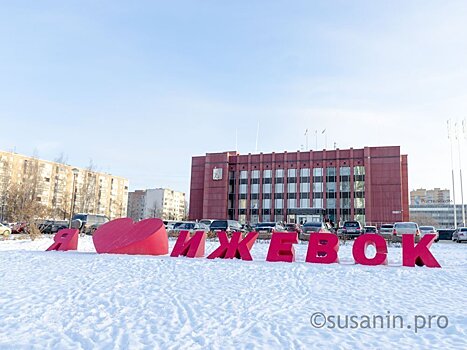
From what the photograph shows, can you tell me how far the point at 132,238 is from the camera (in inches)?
639

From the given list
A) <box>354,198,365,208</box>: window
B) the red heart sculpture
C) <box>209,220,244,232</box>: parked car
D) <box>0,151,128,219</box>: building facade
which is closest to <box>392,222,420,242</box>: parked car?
<box>209,220,244,232</box>: parked car

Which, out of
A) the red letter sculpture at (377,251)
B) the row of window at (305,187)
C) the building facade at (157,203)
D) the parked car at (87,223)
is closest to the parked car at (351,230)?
the red letter sculpture at (377,251)

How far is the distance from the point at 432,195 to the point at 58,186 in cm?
14237

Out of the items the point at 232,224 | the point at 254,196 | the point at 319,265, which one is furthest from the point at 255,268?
the point at 254,196

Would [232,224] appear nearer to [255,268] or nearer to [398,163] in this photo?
[255,268]

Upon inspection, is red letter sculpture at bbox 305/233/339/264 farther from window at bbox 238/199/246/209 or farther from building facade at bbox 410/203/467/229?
building facade at bbox 410/203/467/229

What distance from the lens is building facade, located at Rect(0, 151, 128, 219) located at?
61.3 m

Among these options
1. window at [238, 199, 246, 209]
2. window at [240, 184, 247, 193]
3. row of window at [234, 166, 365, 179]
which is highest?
row of window at [234, 166, 365, 179]

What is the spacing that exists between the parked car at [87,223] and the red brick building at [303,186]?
123 ft

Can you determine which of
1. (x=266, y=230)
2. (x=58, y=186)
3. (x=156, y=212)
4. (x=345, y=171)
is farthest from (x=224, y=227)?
(x=156, y=212)

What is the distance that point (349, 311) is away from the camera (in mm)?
6770

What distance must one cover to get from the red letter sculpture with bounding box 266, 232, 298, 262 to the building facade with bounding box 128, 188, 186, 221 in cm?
12261

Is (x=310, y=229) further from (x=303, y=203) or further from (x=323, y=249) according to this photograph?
(x=303, y=203)

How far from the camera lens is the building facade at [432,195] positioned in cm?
15425
